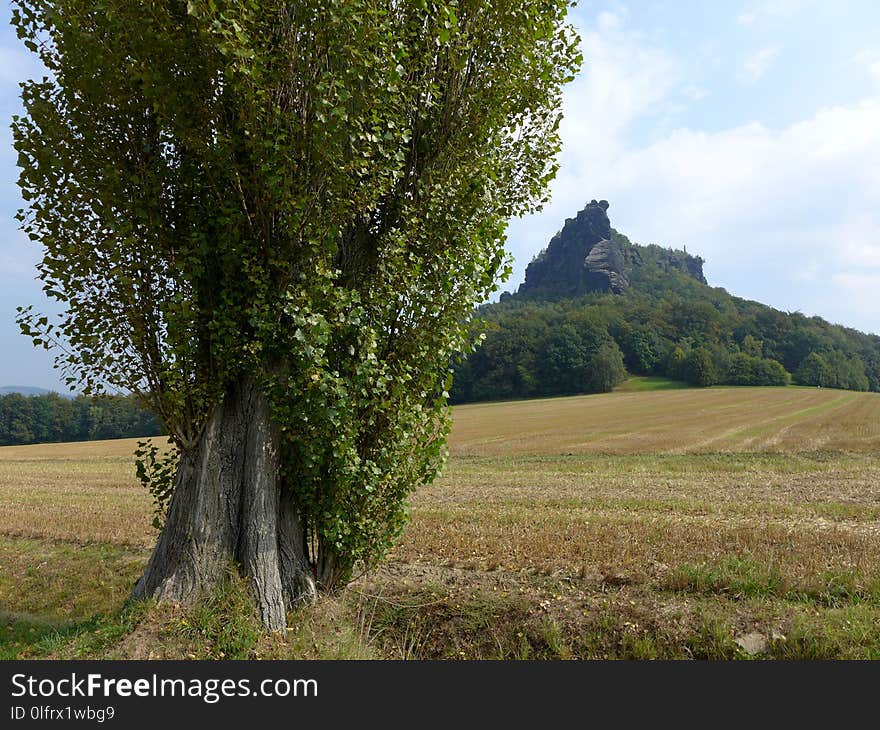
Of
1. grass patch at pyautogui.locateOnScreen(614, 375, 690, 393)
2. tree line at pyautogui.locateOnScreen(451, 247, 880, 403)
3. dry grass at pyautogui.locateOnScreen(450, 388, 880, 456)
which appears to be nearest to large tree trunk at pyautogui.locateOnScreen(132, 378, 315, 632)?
dry grass at pyautogui.locateOnScreen(450, 388, 880, 456)

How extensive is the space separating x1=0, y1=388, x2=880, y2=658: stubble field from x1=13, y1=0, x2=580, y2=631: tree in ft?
2.10

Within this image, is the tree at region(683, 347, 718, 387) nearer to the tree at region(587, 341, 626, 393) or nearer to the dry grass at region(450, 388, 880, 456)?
the tree at region(587, 341, 626, 393)

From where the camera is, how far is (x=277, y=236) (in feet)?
22.0

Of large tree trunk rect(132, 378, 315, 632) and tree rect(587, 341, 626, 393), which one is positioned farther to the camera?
tree rect(587, 341, 626, 393)

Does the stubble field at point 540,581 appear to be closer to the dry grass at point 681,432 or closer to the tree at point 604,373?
the dry grass at point 681,432

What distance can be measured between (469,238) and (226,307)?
10.2ft

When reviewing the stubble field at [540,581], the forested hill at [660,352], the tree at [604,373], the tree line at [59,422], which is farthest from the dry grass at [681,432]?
the tree line at [59,422]

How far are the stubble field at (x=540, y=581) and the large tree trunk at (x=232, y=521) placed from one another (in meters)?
0.28

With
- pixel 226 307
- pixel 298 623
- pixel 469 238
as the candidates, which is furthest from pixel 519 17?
pixel 298 623

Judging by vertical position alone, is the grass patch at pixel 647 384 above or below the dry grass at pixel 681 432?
above

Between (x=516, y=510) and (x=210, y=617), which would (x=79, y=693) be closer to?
(x=210, y=617)

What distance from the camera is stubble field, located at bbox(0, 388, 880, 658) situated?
241 inches

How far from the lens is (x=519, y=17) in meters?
7.16

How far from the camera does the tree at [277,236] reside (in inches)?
237
